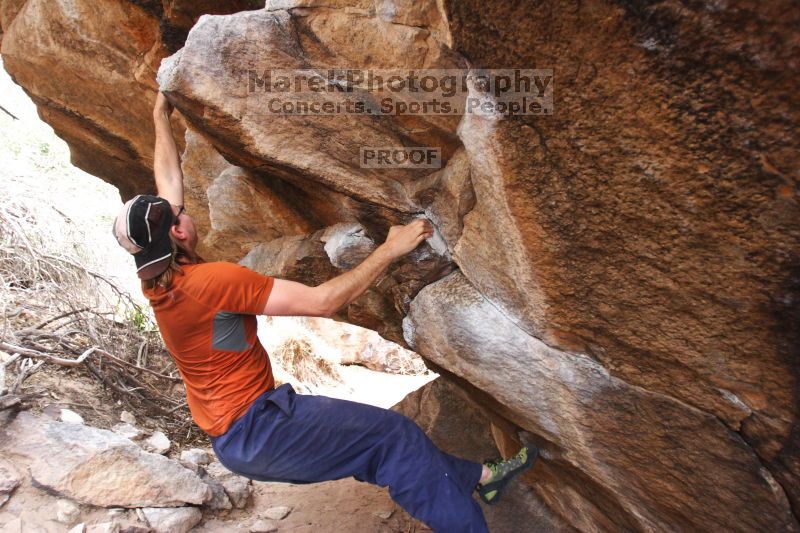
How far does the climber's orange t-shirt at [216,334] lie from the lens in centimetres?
254

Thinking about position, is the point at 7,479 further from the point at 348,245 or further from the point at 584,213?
the point at 584,213

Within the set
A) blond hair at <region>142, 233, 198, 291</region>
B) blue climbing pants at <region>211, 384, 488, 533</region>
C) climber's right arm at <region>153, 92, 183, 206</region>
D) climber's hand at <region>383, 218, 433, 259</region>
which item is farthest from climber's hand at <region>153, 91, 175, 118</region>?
blue climbing pants at <region>211, 384, 488, 533</region>

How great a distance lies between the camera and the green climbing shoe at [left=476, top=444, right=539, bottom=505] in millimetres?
3021

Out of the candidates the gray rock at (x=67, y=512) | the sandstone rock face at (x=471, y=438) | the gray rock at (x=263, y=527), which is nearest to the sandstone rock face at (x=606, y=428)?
the sandstone rock face at (x=471, y=438)

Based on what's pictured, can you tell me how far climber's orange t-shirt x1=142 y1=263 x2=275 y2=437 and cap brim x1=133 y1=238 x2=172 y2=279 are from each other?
0.26 feet

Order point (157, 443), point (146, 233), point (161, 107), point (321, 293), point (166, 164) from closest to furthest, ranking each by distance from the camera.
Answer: point (146, 233), point (321, 293), point (161, 107), point (166, 164), point (157, 443)

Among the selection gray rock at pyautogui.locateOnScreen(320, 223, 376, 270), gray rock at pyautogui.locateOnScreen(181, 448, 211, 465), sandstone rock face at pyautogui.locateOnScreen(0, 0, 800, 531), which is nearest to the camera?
sandstone rock face at pyautogui.locateOnScreen(0, 0, 800, 531)

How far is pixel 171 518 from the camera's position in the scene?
3.41 metres

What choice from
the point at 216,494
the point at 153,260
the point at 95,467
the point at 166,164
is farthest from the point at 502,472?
the point at 166,164

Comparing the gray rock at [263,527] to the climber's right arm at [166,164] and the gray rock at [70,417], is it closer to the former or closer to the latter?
the gray rock at [70,417]

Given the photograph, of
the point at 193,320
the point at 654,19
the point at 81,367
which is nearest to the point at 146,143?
the point at 81,367

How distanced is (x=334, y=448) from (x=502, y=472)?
0.97 meters

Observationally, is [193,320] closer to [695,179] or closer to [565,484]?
[695,179]

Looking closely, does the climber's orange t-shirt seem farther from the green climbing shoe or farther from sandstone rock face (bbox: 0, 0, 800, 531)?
the green climbing shoe
